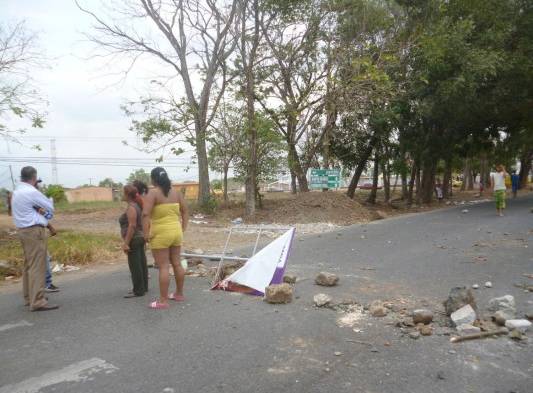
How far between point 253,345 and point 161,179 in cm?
241

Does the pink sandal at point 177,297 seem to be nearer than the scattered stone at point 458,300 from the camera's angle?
No

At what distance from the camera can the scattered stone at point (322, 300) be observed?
5622 mm

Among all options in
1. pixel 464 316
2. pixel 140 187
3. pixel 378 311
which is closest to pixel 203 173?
pixel 140 187

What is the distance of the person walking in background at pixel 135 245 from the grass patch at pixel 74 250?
3.64 metres

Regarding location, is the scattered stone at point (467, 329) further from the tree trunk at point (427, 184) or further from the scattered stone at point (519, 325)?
the tree trunk at point (427, 184)

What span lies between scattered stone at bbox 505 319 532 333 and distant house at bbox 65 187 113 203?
4839cm

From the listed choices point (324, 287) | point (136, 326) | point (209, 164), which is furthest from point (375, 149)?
point (136, 326)

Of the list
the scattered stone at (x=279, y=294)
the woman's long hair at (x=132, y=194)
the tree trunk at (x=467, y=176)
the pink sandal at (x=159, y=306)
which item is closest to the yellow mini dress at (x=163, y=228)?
the pink sandal at (x=159, y=306)

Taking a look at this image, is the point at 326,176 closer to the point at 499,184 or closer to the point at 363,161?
the point at 499,184

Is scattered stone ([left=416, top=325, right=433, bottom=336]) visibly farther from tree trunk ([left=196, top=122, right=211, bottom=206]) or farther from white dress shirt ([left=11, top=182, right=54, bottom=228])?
tree trunk ([left=196, top=122, right=211, bottom=206])

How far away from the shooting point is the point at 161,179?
19.0ft

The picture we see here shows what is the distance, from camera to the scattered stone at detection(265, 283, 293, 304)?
5.81 meters

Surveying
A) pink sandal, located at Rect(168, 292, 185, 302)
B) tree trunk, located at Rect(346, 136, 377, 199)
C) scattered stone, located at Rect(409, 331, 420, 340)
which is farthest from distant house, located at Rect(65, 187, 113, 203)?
scattered stone, located at Rect(409, 331, 420, 340)

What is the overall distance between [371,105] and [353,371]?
731 inches
